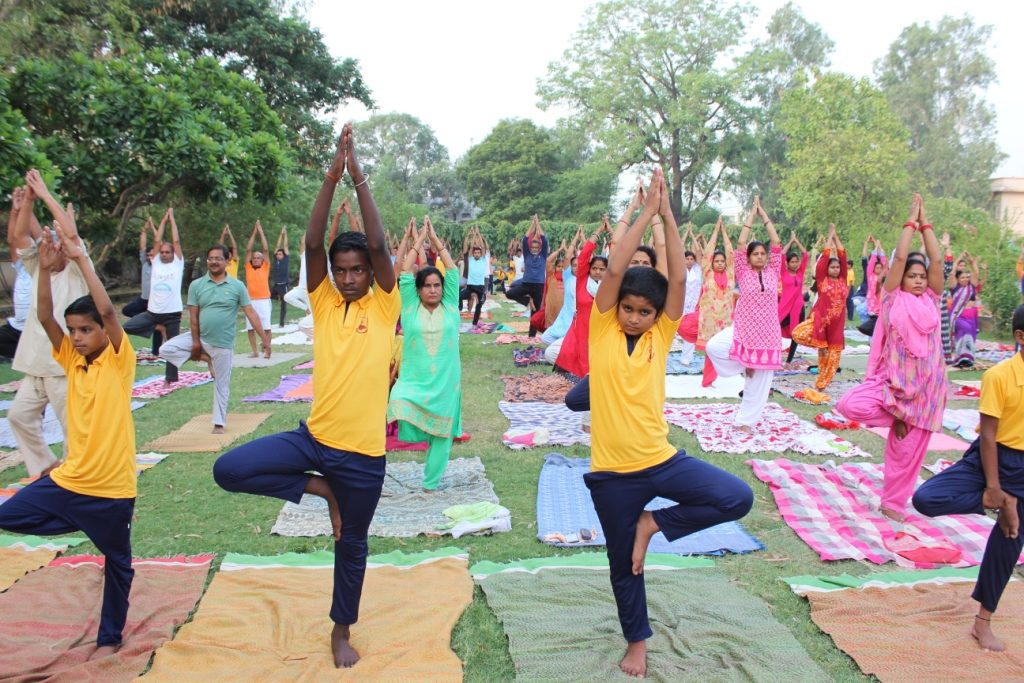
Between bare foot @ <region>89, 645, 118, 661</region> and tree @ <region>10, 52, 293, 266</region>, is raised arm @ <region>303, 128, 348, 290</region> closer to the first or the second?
bare foot @ <region>89, 645, 118, 661</region>

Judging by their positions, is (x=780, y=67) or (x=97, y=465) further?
(x=780, y=67)

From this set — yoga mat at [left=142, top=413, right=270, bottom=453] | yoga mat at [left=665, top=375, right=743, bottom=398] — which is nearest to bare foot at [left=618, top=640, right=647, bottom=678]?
yoga mat at [left=142, top=413, right=270, bottom=453]

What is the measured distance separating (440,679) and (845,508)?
12.2 feet

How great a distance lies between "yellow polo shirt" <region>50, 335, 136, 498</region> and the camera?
3367mm

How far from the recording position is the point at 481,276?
1694 cm

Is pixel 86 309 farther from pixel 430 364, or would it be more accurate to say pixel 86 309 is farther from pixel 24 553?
pixel 430 364

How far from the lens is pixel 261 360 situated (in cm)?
1280

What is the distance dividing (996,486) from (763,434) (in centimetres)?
427

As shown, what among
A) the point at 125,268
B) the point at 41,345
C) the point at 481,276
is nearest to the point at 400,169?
the point at 125,268

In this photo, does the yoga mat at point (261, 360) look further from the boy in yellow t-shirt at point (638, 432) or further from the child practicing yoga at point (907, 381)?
the boy in yellow t-shirt at point (638, 432)

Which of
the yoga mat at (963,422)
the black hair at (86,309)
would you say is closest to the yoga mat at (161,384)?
the black hair at (86,309)

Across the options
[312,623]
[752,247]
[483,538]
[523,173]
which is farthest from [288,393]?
[523,173]

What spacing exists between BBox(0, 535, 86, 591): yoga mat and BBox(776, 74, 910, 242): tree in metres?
27.9

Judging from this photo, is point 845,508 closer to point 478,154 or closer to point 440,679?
point 440,679
